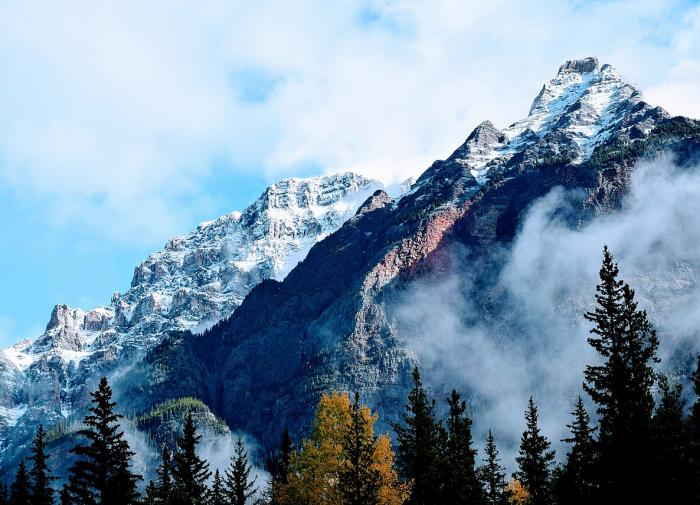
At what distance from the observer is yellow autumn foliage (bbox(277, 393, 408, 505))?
5362 centimetres

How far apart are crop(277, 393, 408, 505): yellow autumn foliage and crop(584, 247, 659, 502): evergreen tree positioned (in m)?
15.2

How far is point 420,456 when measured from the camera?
59.7 m

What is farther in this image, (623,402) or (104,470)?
(104,470)

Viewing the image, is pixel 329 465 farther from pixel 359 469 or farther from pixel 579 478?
pixel 579 478

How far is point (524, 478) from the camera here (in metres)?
80.9

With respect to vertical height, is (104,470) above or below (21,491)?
below

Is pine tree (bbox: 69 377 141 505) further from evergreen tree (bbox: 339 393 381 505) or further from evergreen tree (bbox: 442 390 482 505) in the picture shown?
evergreen tree (bbox: 442 390 482 505)

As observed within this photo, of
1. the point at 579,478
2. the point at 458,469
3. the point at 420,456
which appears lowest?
the point at 579,478

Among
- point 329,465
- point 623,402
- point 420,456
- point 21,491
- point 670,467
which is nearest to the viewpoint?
point 670,467

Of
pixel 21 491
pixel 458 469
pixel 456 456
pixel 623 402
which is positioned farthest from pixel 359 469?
pixel 21 491

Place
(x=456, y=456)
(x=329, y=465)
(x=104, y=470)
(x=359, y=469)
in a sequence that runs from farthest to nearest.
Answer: (x=456, y=456) < (x=329, y=465) < (x=359, y=469) < (x=104, y=470)

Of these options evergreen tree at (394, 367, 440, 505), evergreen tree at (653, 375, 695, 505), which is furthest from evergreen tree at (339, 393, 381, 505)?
evergreen tree at (653, 375, 695, 505)

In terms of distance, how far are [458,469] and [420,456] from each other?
19.8 ft

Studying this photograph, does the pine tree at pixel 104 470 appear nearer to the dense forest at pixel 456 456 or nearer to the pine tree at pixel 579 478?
the dense forest at pixel 456 456
